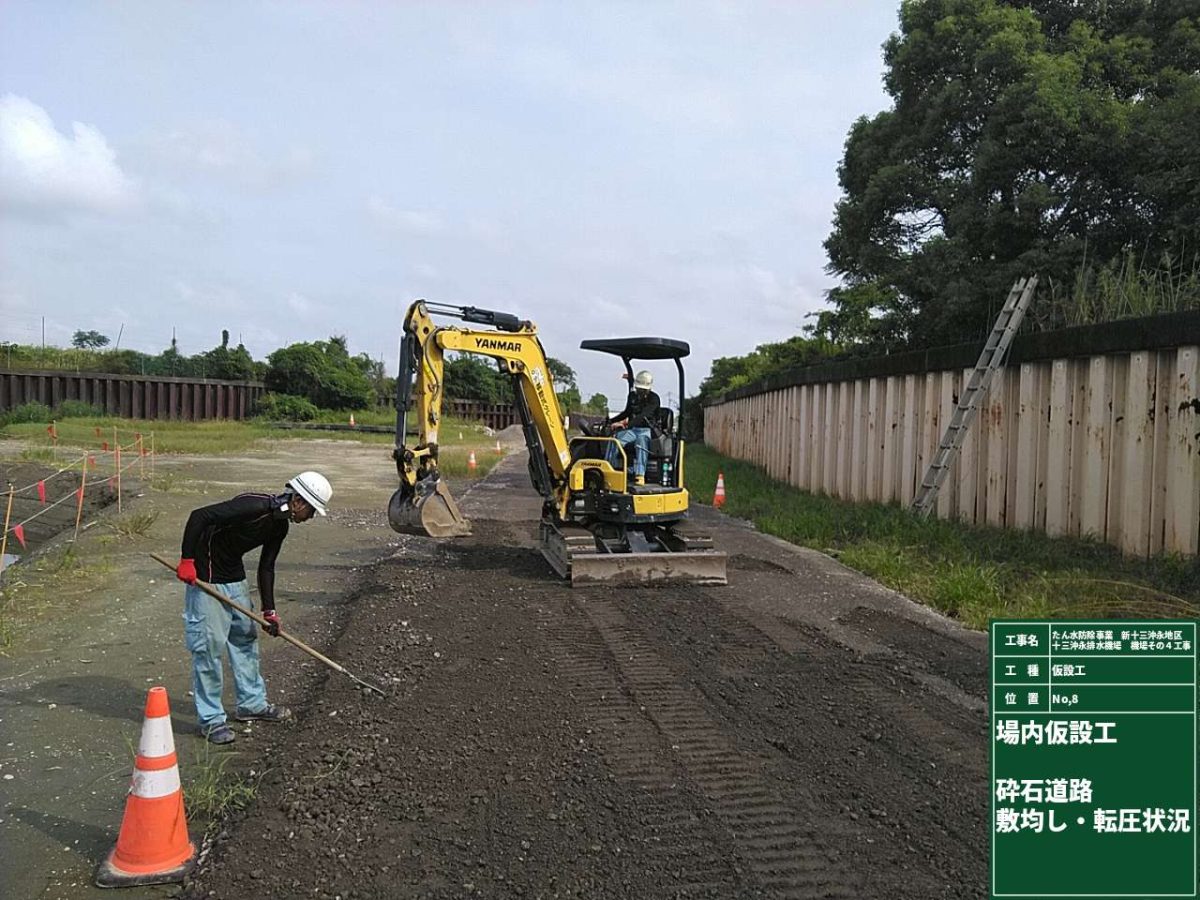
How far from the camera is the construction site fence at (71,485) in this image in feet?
39.8

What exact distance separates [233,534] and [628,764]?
2694 millimetres

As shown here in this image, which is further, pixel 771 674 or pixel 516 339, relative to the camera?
pixel 516 339

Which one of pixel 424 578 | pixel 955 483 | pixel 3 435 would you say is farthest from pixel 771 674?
pixel 3 435

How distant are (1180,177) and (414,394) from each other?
37.7 feet

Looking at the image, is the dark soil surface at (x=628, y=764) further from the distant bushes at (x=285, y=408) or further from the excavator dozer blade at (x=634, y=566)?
the distant bushes at (x=285, y=408)

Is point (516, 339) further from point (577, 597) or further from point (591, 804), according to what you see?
point (591, 804)

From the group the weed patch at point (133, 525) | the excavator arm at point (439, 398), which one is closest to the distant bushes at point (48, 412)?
the weed patch at point (133, 525)

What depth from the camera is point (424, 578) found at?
905 cm

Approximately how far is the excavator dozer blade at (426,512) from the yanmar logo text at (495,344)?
146cm

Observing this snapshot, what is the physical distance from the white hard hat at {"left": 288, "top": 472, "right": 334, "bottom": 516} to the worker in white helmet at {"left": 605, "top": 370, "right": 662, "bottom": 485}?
4607 mm

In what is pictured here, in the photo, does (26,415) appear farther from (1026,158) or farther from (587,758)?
(587,758)

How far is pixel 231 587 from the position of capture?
5.34 meters

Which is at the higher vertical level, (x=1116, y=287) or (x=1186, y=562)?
(x=1116, y=287)

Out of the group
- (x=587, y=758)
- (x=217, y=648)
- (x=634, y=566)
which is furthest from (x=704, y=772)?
(x=634, y=566)
